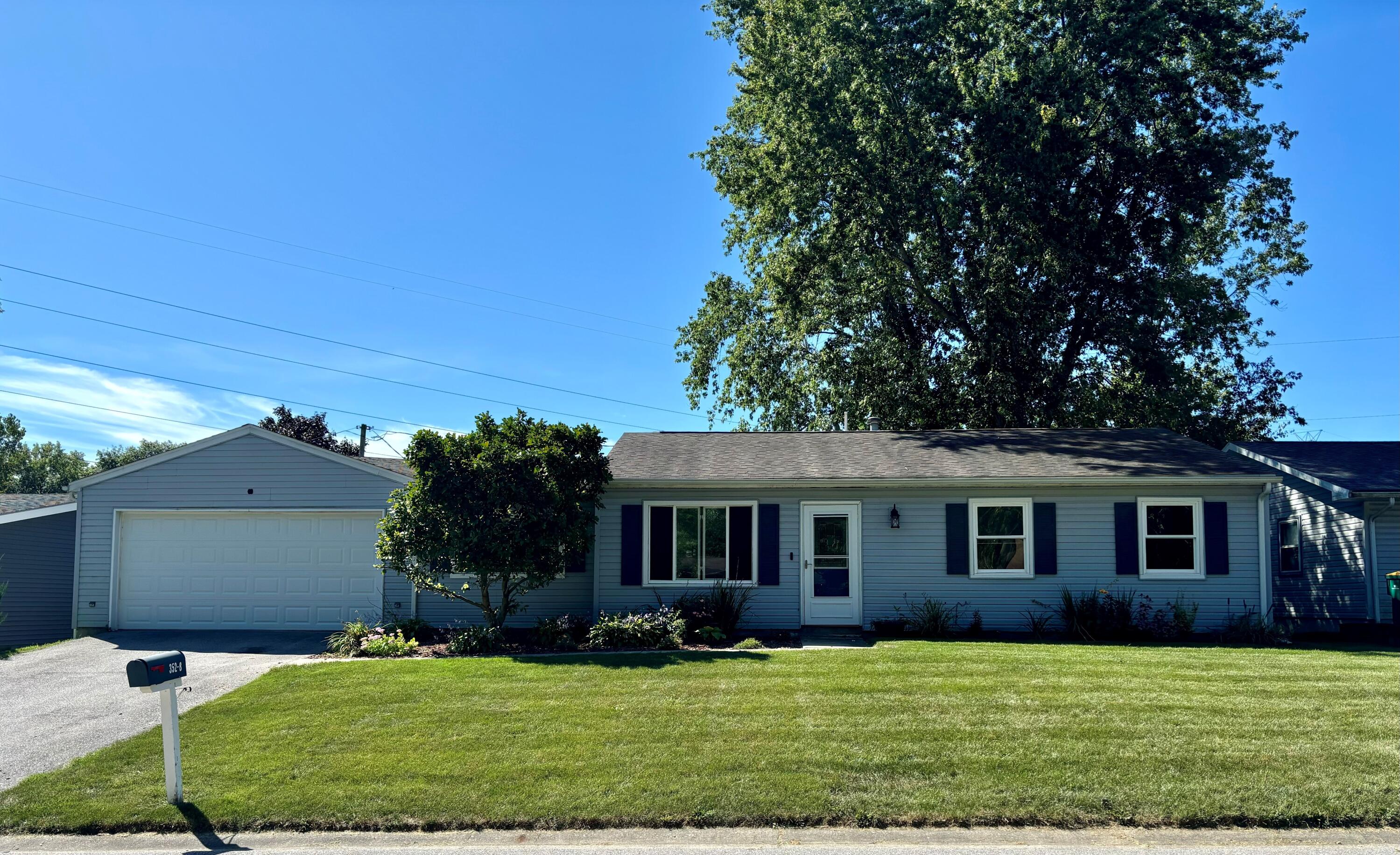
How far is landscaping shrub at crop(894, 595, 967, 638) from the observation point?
15.4 m

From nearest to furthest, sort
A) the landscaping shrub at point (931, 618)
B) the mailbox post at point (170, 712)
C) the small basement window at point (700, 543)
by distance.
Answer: the mailbox post at point (170, 712) → the landscaping shrub at point (931, 618) → the small basement window at point (700, 543)

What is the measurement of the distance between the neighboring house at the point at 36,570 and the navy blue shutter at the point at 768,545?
14214 mm

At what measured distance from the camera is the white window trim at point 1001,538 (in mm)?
15945

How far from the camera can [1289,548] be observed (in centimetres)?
1992

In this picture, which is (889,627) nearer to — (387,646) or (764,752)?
(387,646)

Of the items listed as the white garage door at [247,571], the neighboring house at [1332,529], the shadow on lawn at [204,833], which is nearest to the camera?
the shadow on lawn at [204,833]

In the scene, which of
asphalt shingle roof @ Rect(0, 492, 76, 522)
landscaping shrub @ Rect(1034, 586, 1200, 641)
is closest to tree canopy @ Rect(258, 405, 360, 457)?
asphalt shingle roof @ Rect(0, 492, 76, 522)

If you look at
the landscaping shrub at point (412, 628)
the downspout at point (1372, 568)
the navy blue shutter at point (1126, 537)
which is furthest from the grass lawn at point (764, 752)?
the downspout at point (1372, 568)

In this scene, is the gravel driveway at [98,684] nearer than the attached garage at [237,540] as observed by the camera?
Yes

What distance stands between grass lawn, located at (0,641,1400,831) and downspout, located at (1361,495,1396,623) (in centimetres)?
704

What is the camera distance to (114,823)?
7.05 m

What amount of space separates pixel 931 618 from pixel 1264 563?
5.53 metres

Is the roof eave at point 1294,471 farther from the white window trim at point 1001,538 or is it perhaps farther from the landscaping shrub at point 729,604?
the landscaping shrub at point 729,604

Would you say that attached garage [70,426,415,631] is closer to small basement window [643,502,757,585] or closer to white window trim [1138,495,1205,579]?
small basement window [643,502,757,585]
